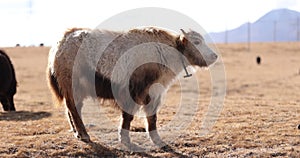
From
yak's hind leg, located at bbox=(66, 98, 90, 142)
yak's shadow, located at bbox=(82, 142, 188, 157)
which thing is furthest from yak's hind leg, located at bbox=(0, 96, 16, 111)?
yak's shadow, located at bbox=(82, 142, 188, 157)

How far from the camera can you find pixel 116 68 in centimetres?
848

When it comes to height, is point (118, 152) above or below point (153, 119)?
below

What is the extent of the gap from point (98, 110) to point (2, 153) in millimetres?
5391

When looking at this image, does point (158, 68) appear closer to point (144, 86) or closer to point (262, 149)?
point (144, 86)

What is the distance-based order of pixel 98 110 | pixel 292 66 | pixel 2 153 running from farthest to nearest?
1. pixel 292 66
2. pixel 98 110
3. pixel 2 153

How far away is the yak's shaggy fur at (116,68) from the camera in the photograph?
844cm

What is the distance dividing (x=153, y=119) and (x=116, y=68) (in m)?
1.28

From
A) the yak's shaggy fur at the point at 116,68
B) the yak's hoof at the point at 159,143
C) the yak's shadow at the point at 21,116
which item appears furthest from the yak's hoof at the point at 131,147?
the yak's shadow at the point at 21,116

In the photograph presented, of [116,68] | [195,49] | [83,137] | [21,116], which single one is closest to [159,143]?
[83,137]

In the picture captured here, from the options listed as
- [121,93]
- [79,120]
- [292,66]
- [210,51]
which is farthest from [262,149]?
[292,66]

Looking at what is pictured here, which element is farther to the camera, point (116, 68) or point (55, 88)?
point (55, 88)

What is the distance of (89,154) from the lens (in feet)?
25.6

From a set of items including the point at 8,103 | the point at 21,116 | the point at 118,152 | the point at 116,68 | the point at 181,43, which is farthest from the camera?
the point at 8,103

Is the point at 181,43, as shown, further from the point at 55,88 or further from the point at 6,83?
the point at 6,83
